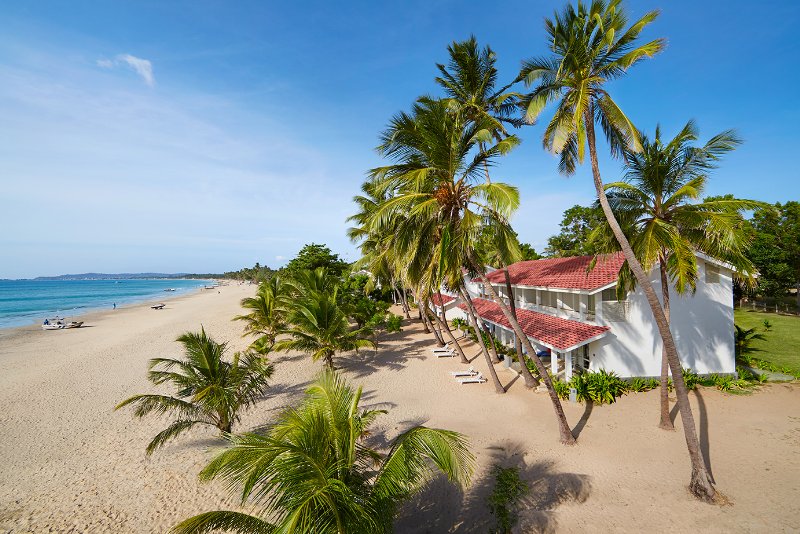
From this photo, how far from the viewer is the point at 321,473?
162 inches

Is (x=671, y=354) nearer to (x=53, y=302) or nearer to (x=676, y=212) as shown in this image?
(x=676, y=212)

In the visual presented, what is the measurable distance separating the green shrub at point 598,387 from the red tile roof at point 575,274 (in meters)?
3.31

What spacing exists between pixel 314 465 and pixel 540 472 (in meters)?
6.53

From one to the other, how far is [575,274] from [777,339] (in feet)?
51.0

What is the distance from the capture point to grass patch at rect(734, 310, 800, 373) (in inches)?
623

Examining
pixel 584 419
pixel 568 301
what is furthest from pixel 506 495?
pixel 568 301

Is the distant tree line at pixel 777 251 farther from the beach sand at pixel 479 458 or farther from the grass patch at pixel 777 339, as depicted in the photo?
the beach sand at pixel 479 458

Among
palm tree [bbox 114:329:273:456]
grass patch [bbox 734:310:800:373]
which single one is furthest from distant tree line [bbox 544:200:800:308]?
palm tree [bbox 114:329:273:456]

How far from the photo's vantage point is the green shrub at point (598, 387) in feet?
38.9

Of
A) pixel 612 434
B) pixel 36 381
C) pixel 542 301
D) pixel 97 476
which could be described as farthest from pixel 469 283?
pixel 36 381

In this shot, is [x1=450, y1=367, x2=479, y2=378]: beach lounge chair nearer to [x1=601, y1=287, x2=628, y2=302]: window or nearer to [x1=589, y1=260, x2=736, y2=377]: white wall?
[x1=589, y1=260, x2=736, y2=377]: white wall

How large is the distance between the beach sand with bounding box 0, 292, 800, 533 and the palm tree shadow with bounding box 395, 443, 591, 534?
32 millimetres

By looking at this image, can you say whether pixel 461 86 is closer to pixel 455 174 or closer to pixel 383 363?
pixel 455 174

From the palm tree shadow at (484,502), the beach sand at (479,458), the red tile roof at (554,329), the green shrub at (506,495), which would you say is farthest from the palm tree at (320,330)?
the green shrub at (506,495)
